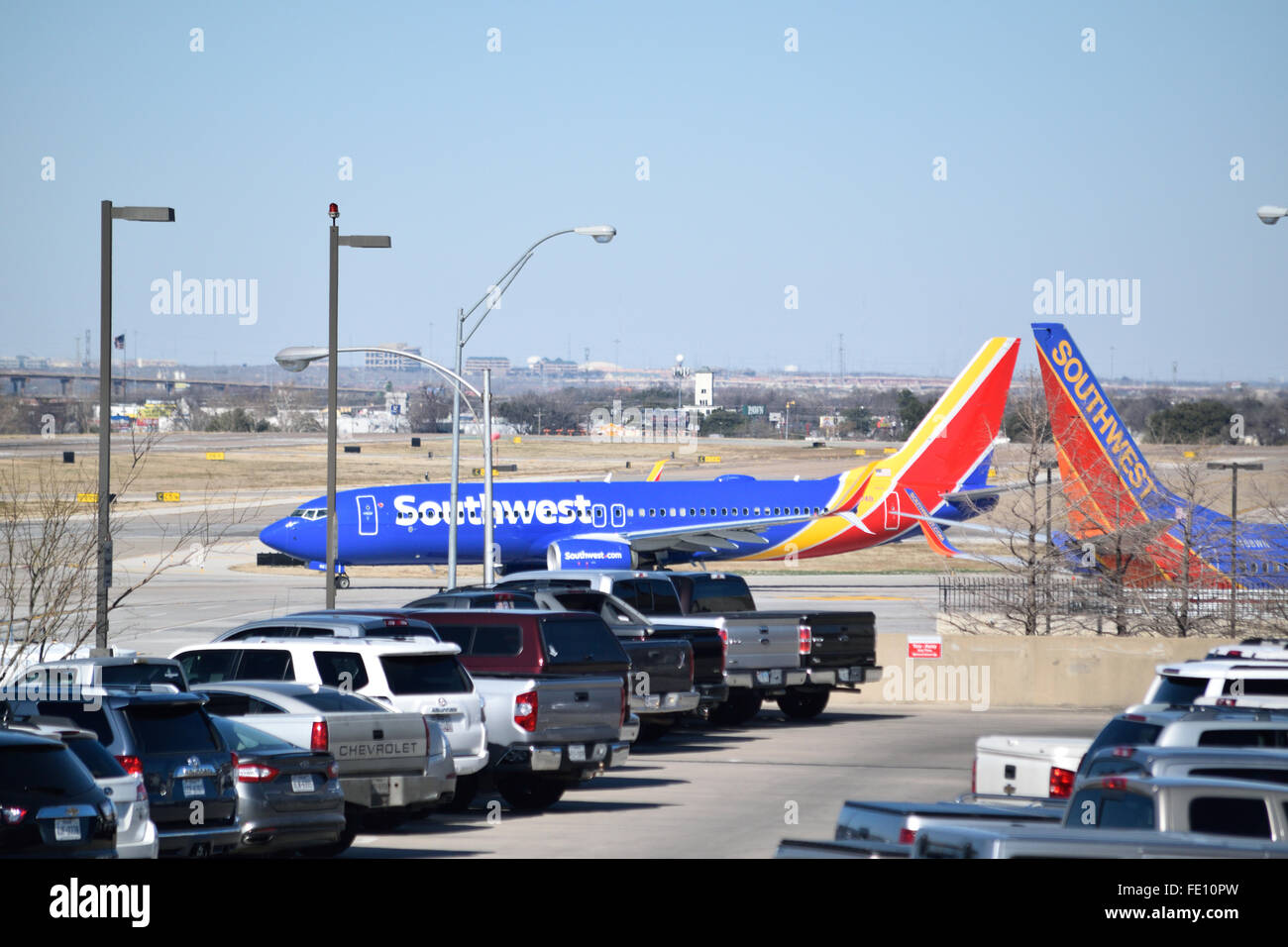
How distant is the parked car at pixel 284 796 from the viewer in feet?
42.3

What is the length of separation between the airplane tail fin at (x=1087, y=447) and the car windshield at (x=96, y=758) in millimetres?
28631

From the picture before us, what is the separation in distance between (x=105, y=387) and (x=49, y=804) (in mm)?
12372

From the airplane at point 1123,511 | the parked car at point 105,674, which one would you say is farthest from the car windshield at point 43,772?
the airplane at point 1123,511

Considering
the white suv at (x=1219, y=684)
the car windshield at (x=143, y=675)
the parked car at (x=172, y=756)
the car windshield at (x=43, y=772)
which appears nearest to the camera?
the car windshield at (x=43, y=772)

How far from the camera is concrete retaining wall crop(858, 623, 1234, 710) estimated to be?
98.8 feet

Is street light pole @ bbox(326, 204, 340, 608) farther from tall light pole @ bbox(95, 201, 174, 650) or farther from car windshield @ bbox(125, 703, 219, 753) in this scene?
car windshield @ bbox(125, 703, 219, 753)

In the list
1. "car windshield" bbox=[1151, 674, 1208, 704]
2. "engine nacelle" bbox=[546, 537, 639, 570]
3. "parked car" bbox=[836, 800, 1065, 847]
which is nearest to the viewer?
"parked car" bbox=[836, 800, 1065, 847]

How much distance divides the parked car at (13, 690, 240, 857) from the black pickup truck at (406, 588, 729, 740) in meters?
8.17

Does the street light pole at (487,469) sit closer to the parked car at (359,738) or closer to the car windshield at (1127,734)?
the parked car at (359,738)

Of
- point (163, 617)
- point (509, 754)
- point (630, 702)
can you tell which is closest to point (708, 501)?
point (163, 617)

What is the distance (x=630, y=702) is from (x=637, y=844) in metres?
5.95

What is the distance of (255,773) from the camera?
13008 mm

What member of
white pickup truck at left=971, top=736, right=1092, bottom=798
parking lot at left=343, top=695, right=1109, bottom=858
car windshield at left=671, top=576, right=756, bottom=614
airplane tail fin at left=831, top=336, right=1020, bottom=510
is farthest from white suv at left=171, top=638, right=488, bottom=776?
airplane tail fin at left=831, top=336, right=1020, bottom=510

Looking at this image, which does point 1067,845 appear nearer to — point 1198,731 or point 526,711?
point 1198,731
